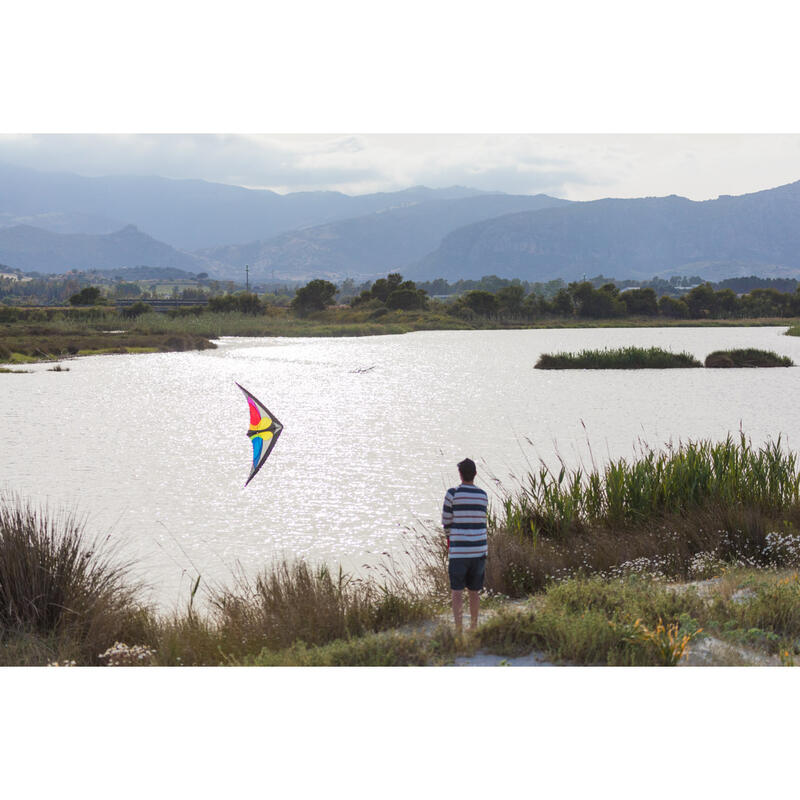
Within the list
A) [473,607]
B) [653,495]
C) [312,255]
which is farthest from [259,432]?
[312,255]

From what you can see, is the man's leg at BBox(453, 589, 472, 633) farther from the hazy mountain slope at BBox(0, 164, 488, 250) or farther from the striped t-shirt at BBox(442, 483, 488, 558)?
the hazy mountain slope at BBox(0, 164, 488, 250)

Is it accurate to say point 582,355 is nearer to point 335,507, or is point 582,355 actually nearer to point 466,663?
point 335,507

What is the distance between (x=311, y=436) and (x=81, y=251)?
68607 millimetres

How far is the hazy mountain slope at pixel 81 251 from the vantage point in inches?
2489

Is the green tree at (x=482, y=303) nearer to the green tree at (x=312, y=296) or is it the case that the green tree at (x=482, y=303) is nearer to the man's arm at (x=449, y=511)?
the green tree at (x=312, y=296)

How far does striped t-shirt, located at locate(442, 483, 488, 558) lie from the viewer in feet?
17.8

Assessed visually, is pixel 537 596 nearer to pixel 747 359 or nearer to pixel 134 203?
pixel 747 359

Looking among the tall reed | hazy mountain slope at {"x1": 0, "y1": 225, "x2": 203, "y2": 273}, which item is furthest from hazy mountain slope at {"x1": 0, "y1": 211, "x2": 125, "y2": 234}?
the tall reed

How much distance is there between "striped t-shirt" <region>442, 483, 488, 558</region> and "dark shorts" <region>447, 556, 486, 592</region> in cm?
6

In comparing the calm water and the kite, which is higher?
the kite

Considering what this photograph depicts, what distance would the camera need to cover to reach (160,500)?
14.6 m

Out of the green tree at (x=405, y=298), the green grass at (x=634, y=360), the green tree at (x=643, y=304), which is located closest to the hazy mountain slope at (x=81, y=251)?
the green tree at (x=405, y=298)

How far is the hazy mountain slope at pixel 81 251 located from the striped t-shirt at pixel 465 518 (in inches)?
2494

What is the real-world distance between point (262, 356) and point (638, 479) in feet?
144
